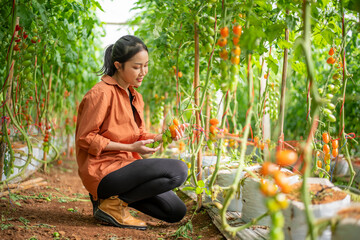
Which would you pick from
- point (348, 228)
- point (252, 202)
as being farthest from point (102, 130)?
point (348, 228)

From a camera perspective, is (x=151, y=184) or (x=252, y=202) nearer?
(x=252, y=202)

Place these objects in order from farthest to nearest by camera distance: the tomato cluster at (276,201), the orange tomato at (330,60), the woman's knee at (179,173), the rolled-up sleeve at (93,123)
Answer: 1. the woman's knee at (179,173)
2. the rolled-up sleeve at (93,123)
3. the orange tomato at (330,60)
4. the tomato cluster at (276,201)

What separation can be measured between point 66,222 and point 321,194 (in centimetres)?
119

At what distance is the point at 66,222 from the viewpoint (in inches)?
64.5

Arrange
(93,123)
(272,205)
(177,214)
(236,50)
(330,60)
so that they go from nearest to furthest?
(272,205), (236,50), (330,60), (93,123), (177,214)

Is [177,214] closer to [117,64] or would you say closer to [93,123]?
[93,123]

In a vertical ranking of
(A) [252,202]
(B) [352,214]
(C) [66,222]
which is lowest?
(C) [66,222]

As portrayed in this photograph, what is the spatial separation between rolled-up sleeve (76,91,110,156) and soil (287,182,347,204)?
2.80 ft

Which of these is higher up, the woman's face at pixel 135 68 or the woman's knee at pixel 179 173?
the woman's face at pixel 135 68

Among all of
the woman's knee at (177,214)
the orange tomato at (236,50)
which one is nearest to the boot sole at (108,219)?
the woman's knee at (177,214)

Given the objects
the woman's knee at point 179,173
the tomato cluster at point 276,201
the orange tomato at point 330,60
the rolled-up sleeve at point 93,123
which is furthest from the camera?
the woman's knee at point 179,173

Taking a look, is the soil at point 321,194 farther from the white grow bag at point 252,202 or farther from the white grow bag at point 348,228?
the white grow bag at point 252,202

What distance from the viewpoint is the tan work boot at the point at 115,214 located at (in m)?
1.62

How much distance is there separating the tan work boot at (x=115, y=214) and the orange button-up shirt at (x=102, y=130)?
0.07 m
